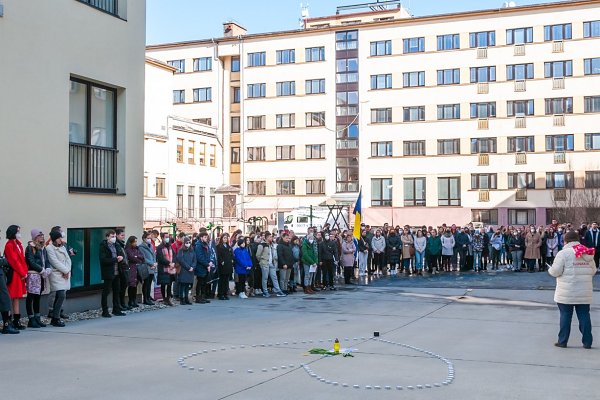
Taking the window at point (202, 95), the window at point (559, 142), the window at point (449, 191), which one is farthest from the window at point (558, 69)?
the window at point (202, 95)

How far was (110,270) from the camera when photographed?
1614cm

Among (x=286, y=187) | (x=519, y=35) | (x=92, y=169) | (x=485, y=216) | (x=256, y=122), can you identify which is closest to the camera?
(x=92, y=169)

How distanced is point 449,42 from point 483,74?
399 centimetres

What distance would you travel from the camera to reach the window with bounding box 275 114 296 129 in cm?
6531

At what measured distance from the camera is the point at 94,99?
17.9 metres

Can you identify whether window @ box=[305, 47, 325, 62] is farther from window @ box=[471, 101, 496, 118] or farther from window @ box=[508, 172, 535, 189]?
window @ box=[508, 172, 535, 189]

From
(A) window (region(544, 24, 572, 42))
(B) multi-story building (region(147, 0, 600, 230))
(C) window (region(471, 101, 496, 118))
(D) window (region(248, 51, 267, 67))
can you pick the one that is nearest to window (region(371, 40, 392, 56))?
(B) multi-story building (region(147, 0, 600, 230))

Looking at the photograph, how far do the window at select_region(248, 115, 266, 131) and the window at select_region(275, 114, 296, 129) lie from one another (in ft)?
4.75

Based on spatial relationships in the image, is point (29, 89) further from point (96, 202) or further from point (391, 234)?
point (391, 234)

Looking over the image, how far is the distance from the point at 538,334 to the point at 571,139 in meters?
47.3

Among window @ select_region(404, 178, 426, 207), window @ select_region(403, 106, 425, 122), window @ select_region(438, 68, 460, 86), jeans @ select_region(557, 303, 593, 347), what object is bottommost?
jeans @ select_region(557, 303, 593, 347)

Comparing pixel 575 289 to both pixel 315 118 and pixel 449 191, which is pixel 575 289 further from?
pixel 315 118

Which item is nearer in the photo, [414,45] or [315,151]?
[414,45]

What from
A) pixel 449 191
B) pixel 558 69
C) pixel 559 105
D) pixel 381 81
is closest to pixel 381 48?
pixel 381 81
